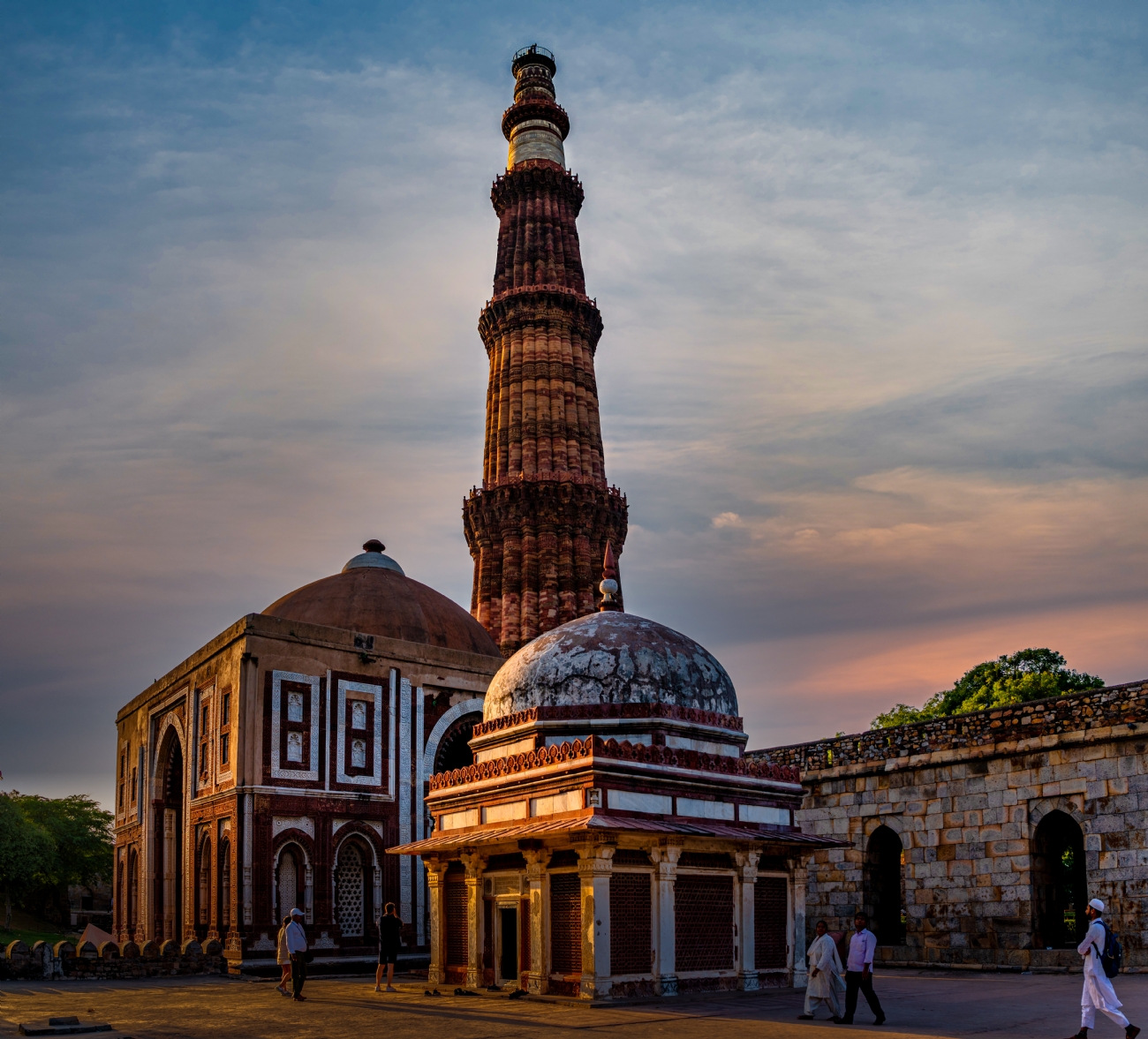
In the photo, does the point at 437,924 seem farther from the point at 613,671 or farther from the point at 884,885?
the point at 884,885

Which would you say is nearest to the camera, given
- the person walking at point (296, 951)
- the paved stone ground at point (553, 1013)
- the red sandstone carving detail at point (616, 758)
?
the paved stone ground at point (553, 1013)

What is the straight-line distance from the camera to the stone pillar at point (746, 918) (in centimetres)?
1423

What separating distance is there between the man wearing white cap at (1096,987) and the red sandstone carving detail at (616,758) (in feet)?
17.5

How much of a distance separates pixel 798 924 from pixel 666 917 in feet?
8.51

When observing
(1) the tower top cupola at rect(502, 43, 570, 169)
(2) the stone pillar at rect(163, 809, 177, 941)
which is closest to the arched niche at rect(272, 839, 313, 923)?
(2) the stone pillar at rect(163, 809, 177, 941)

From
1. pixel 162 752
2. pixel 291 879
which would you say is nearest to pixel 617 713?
pixel 291 879

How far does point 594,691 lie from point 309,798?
811cm

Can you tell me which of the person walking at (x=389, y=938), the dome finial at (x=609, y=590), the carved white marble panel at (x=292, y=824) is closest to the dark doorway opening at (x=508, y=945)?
the person walking at (x=389, y=938)

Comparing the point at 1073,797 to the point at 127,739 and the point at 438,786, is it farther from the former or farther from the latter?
the point at 127,739

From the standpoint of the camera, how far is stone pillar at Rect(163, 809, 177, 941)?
23.5m

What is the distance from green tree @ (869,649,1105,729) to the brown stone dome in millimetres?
12776

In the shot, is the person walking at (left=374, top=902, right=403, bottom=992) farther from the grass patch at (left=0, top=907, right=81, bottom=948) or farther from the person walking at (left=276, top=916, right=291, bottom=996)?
the grass patch at (left=0, top=907, right=81, bottom=948)

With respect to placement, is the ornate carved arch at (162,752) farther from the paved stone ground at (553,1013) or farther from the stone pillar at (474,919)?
the stone pillar at (474,919)

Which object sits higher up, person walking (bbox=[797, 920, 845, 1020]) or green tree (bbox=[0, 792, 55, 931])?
person walking (bbox=[797, 920, 845, 1020])
